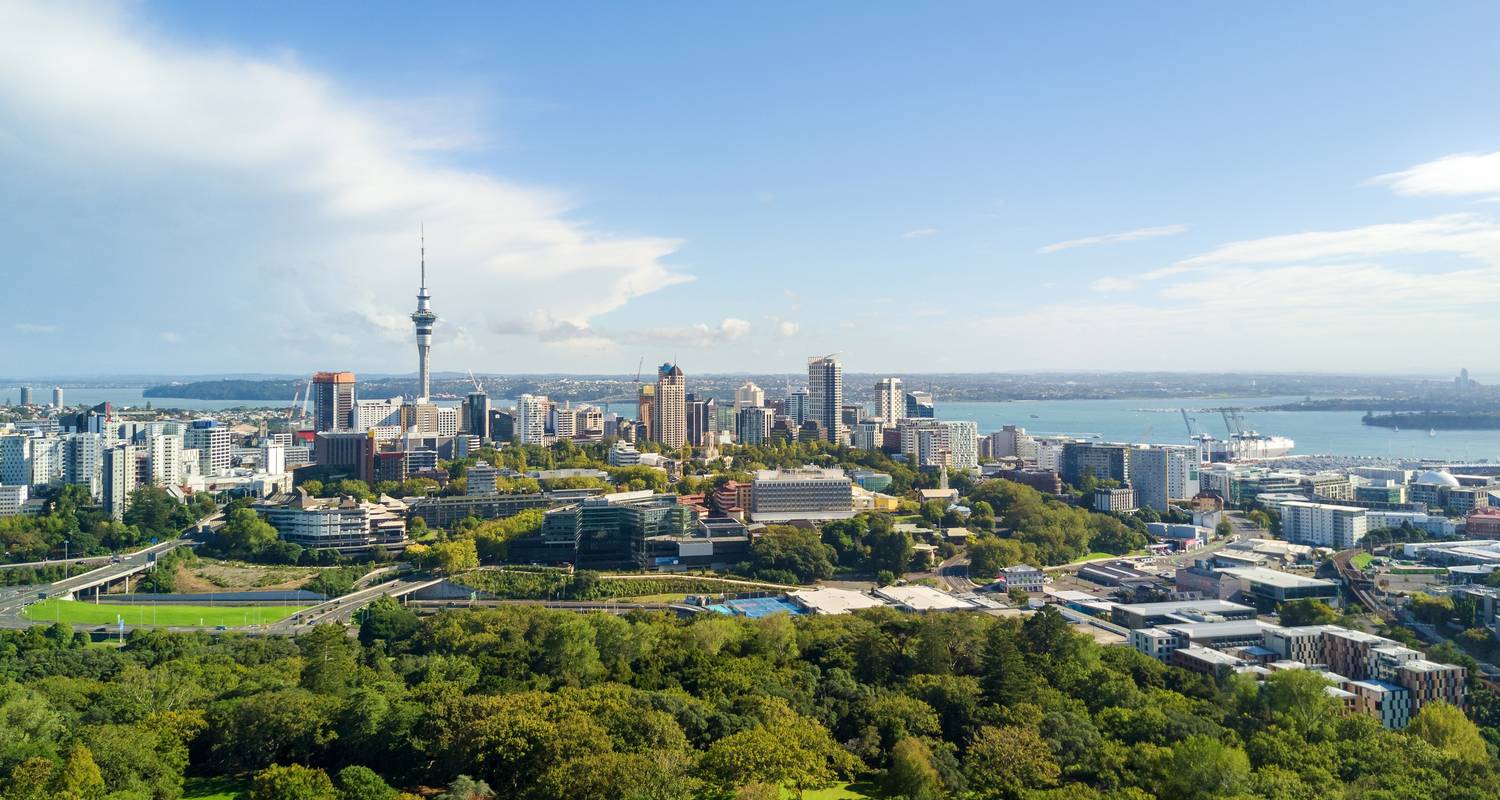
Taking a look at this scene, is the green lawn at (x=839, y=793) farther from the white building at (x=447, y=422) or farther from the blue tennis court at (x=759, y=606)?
the white building at (x=447, y=422)

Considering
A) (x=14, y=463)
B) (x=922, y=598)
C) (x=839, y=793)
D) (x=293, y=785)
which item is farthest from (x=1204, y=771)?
(x=14, y=463)

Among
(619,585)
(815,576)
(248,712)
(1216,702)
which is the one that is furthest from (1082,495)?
(248,712)

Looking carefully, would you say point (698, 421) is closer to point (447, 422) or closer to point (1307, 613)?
point (447, 422)

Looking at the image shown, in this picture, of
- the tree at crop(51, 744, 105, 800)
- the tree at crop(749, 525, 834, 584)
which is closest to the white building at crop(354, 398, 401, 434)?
the tree at crop(749, 525, 834, 584)

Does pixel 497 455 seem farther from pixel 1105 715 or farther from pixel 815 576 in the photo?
pixel 1105 715

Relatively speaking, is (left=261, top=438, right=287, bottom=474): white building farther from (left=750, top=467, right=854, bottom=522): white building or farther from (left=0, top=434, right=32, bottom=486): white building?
(left=750, top=467, right=854, bottom=522): white building
